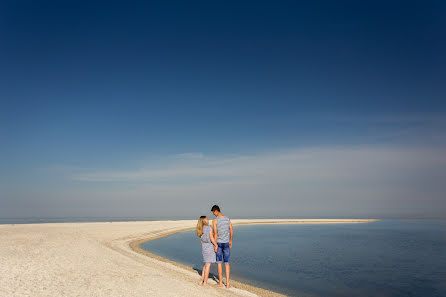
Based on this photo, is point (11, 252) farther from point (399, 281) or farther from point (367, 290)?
point (399, 281)

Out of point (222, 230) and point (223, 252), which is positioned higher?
point (222, 230)

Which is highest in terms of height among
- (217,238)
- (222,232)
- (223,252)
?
(222,232)

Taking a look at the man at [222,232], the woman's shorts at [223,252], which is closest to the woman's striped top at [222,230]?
the man at [222,232]

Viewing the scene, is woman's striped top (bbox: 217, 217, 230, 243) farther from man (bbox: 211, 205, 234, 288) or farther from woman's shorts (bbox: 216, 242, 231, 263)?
woman's shorts (bbox: 216, 242, 231, 263)

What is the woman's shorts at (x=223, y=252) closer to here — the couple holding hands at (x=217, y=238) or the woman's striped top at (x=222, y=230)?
the couple holding hands at (x=217, y=238)

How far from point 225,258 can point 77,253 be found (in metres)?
10.5

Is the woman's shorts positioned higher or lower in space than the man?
lower

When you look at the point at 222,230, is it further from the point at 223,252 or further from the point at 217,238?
the point at 223,252

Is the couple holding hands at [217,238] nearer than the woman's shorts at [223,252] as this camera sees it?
Yes

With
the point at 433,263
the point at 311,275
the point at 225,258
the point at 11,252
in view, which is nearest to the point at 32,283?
the point at 225,258

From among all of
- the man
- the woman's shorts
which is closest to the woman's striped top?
the man

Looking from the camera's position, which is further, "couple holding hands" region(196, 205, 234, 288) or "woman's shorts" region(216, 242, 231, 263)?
"woman's shorts" region(216, 242, 231, 263)

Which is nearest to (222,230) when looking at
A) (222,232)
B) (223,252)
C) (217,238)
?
(222,232)

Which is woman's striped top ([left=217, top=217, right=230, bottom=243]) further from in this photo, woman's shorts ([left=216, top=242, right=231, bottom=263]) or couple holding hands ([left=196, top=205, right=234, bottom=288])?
woman's shorts ([left=216, top=242, right=231, bottom=263])
